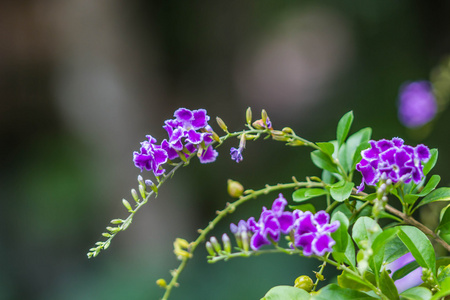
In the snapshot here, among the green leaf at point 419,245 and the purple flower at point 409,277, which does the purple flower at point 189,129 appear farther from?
the purple flower at point 409,277

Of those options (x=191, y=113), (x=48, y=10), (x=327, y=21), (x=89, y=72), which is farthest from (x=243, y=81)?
(x=191, y=113)

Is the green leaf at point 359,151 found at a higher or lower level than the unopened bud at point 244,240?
higher

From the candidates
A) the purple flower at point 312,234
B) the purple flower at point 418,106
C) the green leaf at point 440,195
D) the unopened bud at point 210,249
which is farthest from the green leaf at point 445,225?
the purple flower at point 418,106

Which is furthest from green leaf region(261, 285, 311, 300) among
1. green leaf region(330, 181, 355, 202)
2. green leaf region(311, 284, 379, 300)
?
green leaf region(330, 181, 355, 202)

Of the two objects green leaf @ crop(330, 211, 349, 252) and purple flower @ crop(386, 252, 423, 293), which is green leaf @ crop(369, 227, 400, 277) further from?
purple flower @ crop(386, 252, 423, 293)

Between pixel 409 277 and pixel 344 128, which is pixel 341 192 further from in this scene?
pixel 409 277

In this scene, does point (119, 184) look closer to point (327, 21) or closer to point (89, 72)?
point (89, 72)
